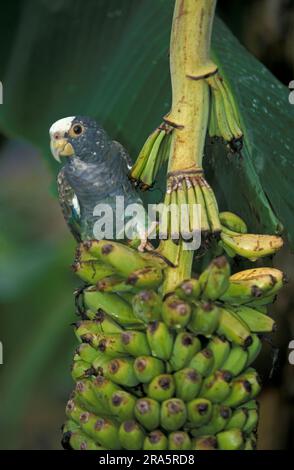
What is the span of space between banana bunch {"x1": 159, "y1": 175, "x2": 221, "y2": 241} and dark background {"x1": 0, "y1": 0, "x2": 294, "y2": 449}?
0.62 m

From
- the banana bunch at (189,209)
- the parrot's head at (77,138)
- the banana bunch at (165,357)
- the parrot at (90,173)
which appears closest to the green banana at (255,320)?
the banana bunch at (165,357)

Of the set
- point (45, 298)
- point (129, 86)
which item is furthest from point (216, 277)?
point (45, 298)

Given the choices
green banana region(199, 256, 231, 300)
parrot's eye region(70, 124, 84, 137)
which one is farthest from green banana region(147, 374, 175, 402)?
parrot's eye region(70, 124, 84, 137)

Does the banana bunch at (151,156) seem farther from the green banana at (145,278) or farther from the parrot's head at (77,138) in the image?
the parrot's head at (77,138)

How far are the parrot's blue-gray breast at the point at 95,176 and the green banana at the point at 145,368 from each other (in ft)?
0.91

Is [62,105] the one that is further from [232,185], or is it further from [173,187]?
[173,187]

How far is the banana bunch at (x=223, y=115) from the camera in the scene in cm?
86

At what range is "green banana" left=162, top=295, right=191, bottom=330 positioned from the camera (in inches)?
30.8

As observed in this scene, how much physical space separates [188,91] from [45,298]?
120 cm

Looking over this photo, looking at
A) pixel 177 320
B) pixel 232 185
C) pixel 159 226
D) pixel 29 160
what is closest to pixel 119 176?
pixel 232 185

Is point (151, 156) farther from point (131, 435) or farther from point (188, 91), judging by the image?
point (131, 435)

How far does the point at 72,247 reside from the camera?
6.45 feet

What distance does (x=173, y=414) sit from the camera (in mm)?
790

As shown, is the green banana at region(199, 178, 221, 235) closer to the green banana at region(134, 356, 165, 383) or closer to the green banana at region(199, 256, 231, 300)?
the green banana at region(199, 256, 231, 300)
